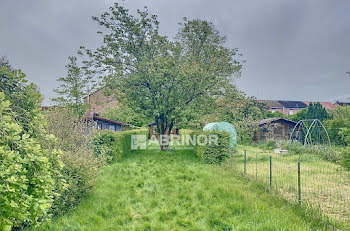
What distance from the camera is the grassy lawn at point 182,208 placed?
12.3 feet

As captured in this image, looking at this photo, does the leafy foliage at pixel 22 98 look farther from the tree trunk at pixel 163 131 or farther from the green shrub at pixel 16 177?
the tree trunk at pixel 163 131

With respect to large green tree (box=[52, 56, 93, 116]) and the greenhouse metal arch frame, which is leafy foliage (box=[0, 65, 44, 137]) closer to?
the greenhouse metal arch frame

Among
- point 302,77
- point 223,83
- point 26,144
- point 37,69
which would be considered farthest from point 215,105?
point 302,77

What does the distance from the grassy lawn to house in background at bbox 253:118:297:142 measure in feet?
54.8

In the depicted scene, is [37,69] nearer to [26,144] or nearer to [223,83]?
[223,83]

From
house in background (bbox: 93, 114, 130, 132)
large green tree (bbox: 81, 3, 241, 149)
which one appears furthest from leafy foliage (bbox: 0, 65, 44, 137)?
house in background (bbox: 93, 114, 130, 132)

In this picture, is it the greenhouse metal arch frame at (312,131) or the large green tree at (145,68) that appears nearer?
the large green tree at (145,68)

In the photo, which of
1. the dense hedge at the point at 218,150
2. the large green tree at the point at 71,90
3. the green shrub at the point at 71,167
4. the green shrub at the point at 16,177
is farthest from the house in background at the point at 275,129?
the green shrub at the point at 16,177

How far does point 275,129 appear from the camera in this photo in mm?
23406

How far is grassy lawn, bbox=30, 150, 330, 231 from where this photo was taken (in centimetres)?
374

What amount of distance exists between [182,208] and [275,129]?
21789 millimetres

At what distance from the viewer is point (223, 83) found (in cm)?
1484

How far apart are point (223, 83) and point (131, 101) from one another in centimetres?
645

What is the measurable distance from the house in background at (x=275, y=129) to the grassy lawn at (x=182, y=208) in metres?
16.7
